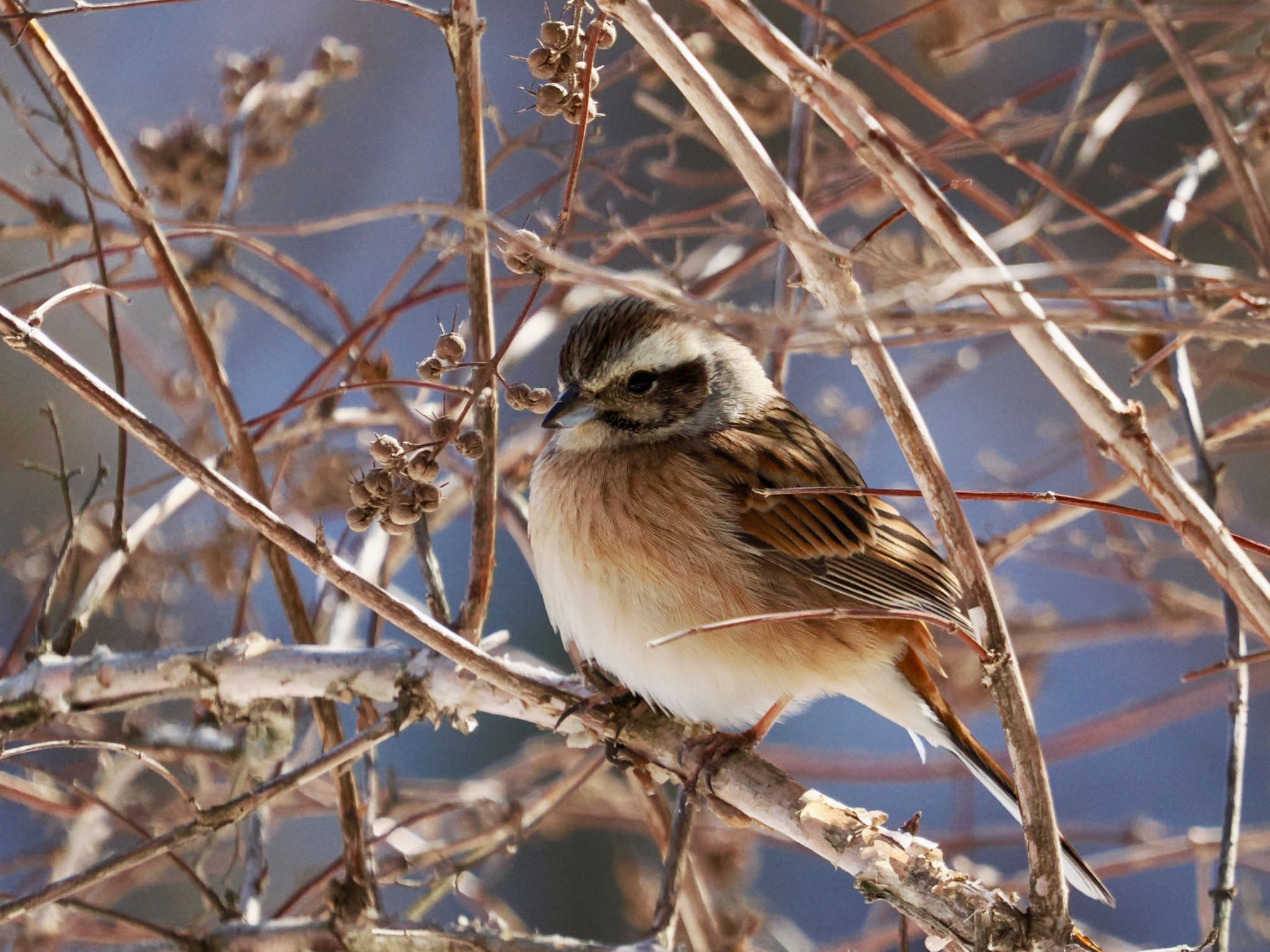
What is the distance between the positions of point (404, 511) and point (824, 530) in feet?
4.99

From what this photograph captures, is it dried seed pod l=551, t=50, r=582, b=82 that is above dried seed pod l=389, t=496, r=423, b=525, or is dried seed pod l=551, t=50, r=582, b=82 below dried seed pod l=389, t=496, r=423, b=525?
above

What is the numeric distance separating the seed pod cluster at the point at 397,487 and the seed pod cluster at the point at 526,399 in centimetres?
19

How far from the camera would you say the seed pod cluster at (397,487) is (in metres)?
2.14

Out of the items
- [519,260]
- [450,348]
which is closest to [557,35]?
[519,260]

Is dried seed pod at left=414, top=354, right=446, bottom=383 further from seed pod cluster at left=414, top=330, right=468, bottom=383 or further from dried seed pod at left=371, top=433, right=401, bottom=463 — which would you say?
dried seed pod at left=371, top=433, right=401, bottom=463

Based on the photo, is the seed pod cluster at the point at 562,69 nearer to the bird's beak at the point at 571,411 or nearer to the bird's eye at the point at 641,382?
the bird's beak at the point at 571,411

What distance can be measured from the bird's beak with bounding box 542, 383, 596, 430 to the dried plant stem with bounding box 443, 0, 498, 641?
37 cm

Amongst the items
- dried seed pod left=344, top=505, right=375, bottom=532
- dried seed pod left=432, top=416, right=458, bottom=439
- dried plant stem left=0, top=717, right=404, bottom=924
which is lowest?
dried plant stem left=0, top=717, right=404, bottom=924

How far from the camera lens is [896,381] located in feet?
6.01

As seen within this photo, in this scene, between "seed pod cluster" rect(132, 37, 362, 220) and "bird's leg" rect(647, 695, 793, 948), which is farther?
"seed pod cluster" rect(132, 37, 362, 220)

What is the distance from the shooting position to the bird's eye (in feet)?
11.1

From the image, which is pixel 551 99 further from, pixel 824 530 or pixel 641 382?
pixel 824 530

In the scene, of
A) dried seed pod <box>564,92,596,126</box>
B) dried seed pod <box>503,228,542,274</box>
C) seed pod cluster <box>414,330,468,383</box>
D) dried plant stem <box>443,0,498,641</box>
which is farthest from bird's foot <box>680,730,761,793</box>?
dried seed pod <box>564,92,596,126</box>

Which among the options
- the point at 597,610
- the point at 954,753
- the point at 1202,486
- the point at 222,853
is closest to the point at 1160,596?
the point at 954,753
